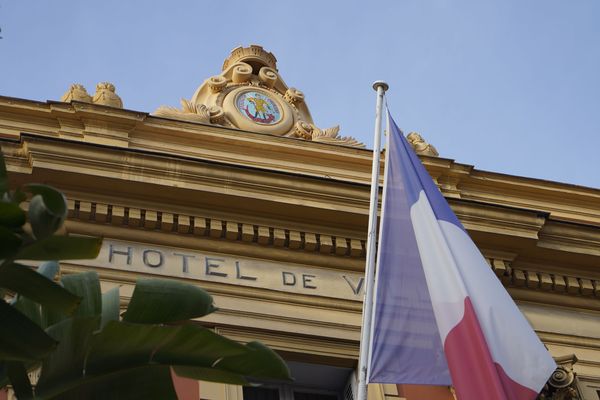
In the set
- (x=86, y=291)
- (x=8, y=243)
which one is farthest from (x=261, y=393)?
(x=8, y=243)

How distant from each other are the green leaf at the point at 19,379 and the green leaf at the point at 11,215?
914mm

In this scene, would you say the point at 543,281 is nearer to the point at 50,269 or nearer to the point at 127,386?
the point at 50,269

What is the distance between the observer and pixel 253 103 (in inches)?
711

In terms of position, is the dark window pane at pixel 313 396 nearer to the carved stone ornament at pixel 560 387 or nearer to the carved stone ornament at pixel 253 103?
the carved stone ornament at pixel 560 387

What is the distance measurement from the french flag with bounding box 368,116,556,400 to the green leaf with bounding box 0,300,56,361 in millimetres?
5387

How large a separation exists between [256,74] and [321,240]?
4.38m

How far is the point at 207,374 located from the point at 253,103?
37.2ft

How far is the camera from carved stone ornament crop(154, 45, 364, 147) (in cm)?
1758

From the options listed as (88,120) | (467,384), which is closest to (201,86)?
(88,120)

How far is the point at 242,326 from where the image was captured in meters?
14.0

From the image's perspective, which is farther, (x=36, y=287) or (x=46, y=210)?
(x=36, y=287)

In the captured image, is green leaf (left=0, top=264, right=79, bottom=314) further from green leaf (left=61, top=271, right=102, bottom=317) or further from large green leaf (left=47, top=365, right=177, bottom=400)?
large green leaf (left=47, top=365, right=177, bottom=400)

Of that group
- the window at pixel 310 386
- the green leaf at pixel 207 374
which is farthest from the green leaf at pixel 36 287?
the window at pixel 310 386

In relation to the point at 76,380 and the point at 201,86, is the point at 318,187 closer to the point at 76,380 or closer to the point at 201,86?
the point at 201,86
